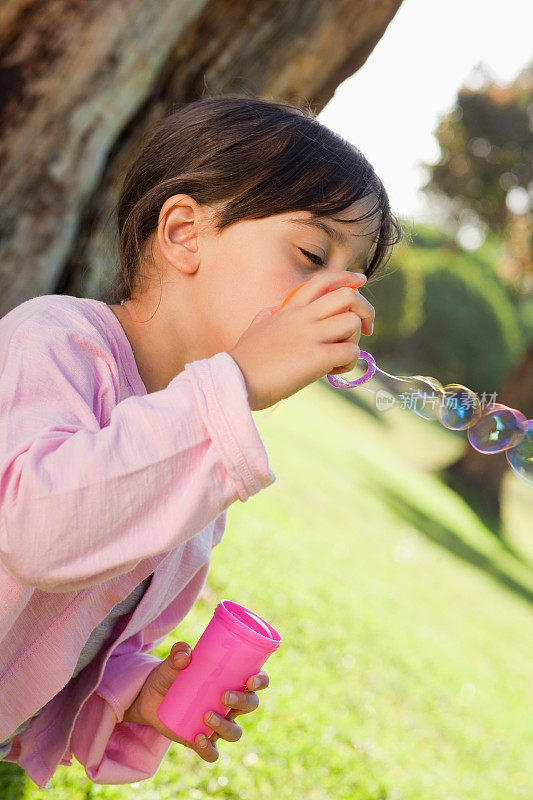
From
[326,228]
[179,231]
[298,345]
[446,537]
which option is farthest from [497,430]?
[446,537]

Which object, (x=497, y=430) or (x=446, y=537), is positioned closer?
(x=497, y=430)

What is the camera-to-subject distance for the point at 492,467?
1395cm

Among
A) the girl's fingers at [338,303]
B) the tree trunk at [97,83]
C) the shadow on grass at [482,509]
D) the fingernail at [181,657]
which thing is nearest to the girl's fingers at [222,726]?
the fingernail at [181,657]

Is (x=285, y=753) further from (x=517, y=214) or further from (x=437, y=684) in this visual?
(x=517, y=214)

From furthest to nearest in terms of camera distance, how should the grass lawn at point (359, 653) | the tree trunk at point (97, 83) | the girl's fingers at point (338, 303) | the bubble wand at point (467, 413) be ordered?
the grass lawn at point (359, 653) < the tree trunk at point (97, 83) < the bubble wand at point (467, 413) < the girl's fingers at point (338, 303)

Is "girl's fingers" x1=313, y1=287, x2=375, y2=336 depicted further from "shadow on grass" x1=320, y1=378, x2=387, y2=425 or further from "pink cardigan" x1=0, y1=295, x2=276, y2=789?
"shadow on grass" x1=320, y1=378, x2=387, y2=425

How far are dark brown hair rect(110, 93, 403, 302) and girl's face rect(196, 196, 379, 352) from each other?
29mm

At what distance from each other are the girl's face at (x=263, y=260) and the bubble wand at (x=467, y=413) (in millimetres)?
542

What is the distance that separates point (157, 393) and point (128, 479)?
5.5 inches

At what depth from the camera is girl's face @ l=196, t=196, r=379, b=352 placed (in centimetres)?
162

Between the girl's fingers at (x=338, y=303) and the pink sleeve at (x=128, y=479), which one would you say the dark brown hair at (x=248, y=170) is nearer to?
the girl's fingers at (x=338, y=303)

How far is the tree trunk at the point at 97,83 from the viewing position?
267 cm

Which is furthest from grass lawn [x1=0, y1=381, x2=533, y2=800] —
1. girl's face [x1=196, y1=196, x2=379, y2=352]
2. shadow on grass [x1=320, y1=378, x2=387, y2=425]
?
shadow on grass [x1=320, y1=378, x2=387, y2=425]

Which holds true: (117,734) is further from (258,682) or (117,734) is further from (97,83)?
(97,83)
